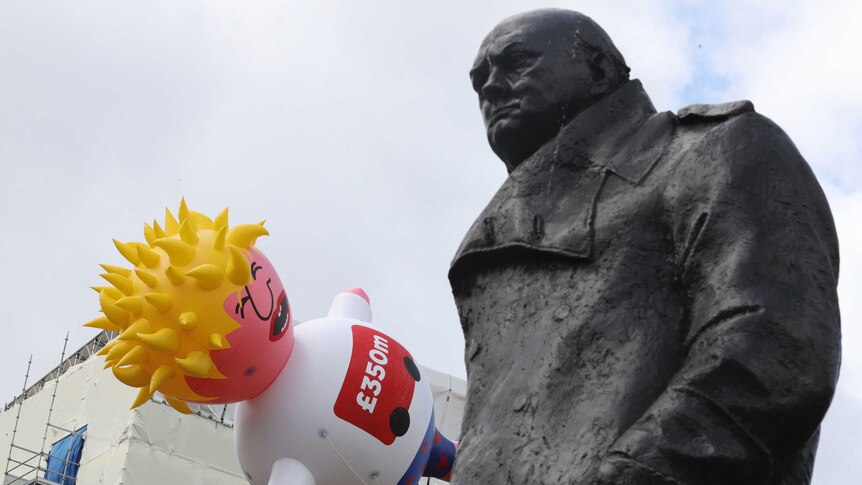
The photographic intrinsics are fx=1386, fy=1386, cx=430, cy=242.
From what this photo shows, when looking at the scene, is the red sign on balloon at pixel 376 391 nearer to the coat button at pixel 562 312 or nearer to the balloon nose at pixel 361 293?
the balloon nose at pixel 361 293

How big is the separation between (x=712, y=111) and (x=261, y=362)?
8395 mm

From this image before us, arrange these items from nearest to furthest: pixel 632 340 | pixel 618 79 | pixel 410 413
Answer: pixel 632 340, pixel 618 79, pixel 410 413

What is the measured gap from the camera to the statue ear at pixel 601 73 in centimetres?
362

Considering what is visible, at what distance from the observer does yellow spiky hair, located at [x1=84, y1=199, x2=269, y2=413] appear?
10.4 metres

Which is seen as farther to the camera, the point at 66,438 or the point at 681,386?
the point at 66,438

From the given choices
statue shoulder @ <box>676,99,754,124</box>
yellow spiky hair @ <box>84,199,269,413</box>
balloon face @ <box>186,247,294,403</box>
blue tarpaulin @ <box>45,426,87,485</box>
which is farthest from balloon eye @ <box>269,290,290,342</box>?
blue tarpaulin @ <box>45,426,87,485</box>

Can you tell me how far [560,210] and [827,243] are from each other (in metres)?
0.66

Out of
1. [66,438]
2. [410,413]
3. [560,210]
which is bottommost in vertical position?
[66,438]

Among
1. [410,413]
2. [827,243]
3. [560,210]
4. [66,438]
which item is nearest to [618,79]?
[560,210]

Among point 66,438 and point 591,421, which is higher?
point 591,421

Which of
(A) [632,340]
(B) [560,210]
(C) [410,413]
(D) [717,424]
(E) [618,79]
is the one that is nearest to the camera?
(D) [717,424]

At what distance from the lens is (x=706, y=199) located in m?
3.13

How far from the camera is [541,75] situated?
359 centimetres

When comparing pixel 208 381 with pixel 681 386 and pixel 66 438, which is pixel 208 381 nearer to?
pixel 681 386
